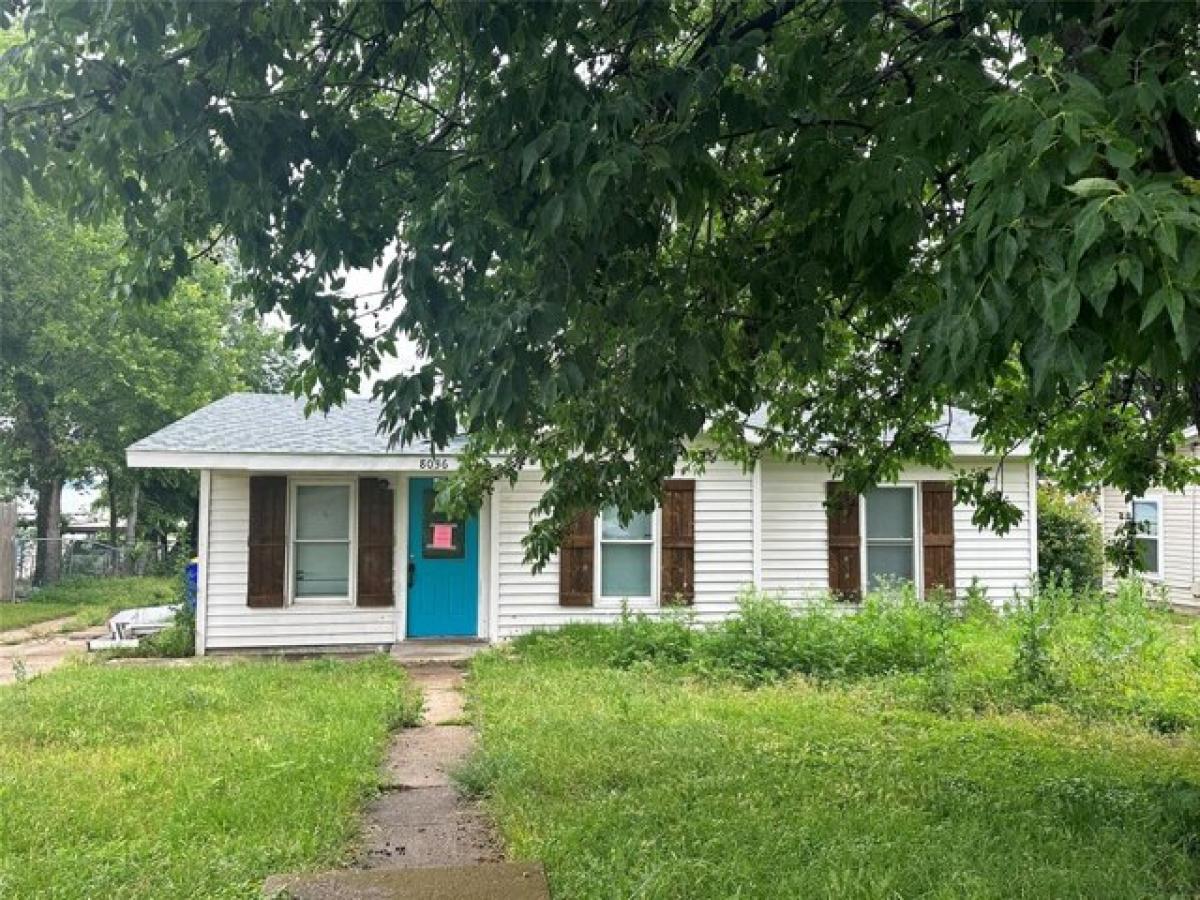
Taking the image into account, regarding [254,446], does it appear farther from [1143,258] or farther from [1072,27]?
[1143,258]

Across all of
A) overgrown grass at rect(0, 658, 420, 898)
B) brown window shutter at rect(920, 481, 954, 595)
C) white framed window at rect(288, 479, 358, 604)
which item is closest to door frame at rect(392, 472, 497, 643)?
white framed window at rect(288, 479, 358, 604)

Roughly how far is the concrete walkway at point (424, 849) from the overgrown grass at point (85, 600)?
401 inches

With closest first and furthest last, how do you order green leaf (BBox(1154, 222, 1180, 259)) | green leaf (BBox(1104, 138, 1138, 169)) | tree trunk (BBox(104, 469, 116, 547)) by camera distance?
green leaf (BBox(1154, 222, 1180, 259)) → green leaf (BBox(1104, 138, 1138, 169)) → tree trunk (BBox(104, 469, 116, 547))

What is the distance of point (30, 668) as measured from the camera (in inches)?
401

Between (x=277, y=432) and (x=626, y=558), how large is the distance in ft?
15.0

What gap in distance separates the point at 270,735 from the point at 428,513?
16.9 feet

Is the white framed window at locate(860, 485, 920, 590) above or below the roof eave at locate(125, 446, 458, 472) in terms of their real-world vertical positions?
below

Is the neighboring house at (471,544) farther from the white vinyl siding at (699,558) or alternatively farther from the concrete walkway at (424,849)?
the concrete walkway at (424,849)

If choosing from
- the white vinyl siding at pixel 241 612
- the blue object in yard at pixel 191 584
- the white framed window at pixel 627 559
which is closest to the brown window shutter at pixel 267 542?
the white vinyl siding at pixel 241 612

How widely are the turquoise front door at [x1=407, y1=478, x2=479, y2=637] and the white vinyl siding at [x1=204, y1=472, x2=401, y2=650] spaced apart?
56 cm

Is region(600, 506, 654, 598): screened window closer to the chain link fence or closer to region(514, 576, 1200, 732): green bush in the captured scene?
region(514, 576, 1200, 732): green bush

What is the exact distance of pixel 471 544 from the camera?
1141cm

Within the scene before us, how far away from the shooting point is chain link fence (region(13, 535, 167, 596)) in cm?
2178

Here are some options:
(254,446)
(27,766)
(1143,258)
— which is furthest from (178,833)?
(254,446)
